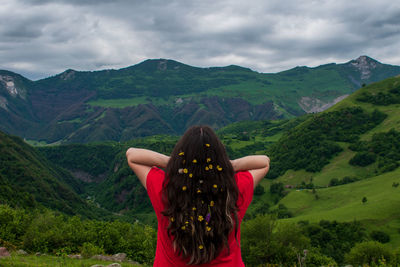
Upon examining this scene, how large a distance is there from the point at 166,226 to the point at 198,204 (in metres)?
0.59

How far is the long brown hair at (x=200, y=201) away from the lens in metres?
4.07

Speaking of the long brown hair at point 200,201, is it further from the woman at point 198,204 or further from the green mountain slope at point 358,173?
the green mountain slope at point 358,173

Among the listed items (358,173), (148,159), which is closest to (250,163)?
(148,159)

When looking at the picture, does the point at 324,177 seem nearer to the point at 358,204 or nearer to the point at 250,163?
the point at 358,204

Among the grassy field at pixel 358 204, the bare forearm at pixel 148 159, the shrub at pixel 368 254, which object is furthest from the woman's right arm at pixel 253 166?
the grassy field at pixel 358 204

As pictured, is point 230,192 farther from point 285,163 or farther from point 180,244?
point 285,163

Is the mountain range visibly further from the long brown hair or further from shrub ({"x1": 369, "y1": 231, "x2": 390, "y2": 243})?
the long brown hair

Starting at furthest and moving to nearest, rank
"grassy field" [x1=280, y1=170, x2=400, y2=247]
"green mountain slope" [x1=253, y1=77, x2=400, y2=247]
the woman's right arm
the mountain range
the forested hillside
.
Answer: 1. the mountain range
2. "green mountain slope" [x1=253, y1=77, x2=400, y2=247]
3. "grassy field" [x1=280, y1=170, x2=400, y2=247]
4. the forested hillside
5. the woman's right arm

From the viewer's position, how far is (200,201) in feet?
13.4

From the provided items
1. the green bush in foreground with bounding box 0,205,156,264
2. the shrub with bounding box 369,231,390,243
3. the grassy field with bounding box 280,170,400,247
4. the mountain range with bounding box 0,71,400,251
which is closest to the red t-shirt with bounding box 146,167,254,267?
the green bush in foreground with bounding box 0,205,156,264

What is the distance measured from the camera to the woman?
13.4 feet

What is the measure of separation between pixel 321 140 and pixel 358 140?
17511 millimetres

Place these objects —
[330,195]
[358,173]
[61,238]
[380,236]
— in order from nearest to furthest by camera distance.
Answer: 1. [61,238]
2. [380,236]
3. [330,195]
4. [358,173]

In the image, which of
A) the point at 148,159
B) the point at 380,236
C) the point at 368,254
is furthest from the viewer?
the point at 380,236
